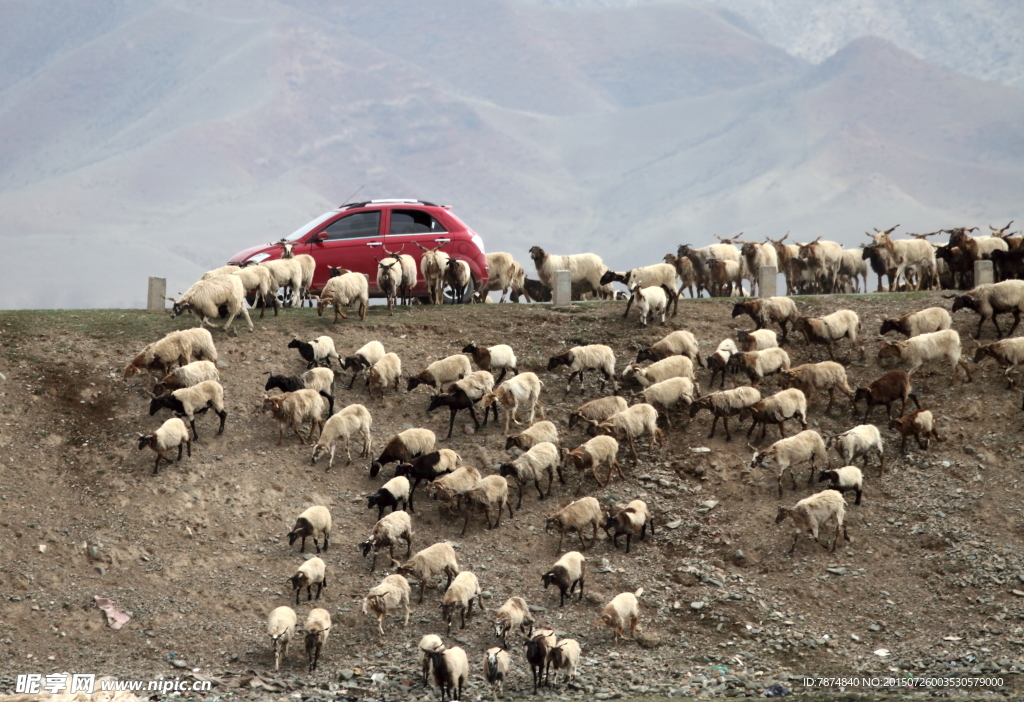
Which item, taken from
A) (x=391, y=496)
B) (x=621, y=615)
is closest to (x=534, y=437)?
(x=391, y=496)

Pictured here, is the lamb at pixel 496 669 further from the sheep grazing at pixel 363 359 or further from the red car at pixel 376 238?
the red car at pixel 376 238

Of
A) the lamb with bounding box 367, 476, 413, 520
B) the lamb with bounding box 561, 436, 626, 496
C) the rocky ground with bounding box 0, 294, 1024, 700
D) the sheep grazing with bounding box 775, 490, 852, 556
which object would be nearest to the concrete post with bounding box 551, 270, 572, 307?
the rocky ground with bounding box 0, 294, 1024, 700

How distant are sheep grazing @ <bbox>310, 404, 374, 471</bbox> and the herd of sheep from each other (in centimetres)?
3

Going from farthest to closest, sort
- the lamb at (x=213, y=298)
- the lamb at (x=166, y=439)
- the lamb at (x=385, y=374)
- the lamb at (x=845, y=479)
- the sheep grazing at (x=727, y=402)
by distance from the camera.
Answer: the lamb at (x=213, y=298) → the lamb at (x=385, y=374) → the sheep grazing at (x=727, y=402) → the lamb at (x=166, y=439) → the lamb at (x=845, y=479)

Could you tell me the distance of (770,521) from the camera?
671 inches

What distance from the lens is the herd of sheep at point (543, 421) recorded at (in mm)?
14617

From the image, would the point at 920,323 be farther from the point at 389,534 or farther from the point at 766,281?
the point at 389,534

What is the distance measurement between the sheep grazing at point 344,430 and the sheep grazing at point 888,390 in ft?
27.7

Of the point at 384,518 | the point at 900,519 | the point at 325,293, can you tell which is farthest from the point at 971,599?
the point at 325,293

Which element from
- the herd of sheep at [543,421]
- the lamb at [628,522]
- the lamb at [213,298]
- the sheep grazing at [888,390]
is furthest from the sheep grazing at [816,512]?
the lamb at [213,298]

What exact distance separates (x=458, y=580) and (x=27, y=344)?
1041cm

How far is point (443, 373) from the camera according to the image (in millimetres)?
19938

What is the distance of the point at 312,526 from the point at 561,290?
10.4 meters

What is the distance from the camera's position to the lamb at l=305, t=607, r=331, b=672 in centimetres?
1373
